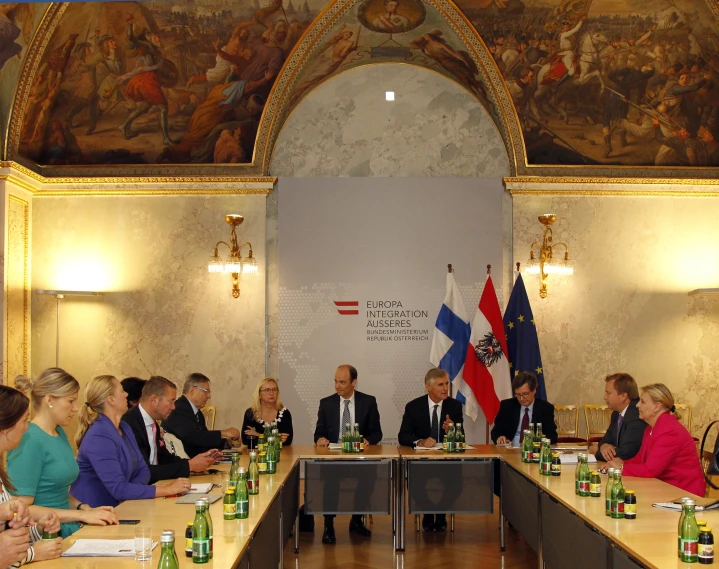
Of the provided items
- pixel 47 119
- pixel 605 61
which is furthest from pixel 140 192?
pixel 605 61

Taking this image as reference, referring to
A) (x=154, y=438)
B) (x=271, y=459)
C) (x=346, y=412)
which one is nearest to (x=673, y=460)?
(x=271, y=459)

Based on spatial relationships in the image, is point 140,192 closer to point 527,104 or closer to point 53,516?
point 527,104

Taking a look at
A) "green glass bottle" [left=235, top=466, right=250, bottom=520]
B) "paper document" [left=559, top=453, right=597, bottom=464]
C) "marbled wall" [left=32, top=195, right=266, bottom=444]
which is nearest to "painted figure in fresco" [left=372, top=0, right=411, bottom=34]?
"marbled wall" [left=32, top=195, right=266, bottom=444]

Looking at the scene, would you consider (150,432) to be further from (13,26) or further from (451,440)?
(13,26)

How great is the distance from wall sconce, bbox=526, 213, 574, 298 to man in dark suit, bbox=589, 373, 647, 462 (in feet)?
11.4

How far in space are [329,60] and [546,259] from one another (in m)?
3.71

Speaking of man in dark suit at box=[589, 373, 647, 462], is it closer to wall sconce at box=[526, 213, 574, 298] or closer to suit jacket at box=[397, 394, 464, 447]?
suit jacket at box=[397, 394, 464, 447]

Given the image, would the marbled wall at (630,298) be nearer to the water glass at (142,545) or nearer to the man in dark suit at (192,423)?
the man in dark suit at (192,423)

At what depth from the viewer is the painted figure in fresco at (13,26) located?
29.5 ft

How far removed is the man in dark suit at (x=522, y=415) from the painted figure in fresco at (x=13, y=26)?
645cm

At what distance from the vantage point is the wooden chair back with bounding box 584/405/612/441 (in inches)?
419

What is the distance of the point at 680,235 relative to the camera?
10820 millimetres

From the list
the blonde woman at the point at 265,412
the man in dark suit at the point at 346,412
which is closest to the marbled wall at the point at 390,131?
the man in dark suit at the point at 346,412

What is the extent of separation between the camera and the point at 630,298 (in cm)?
1081
